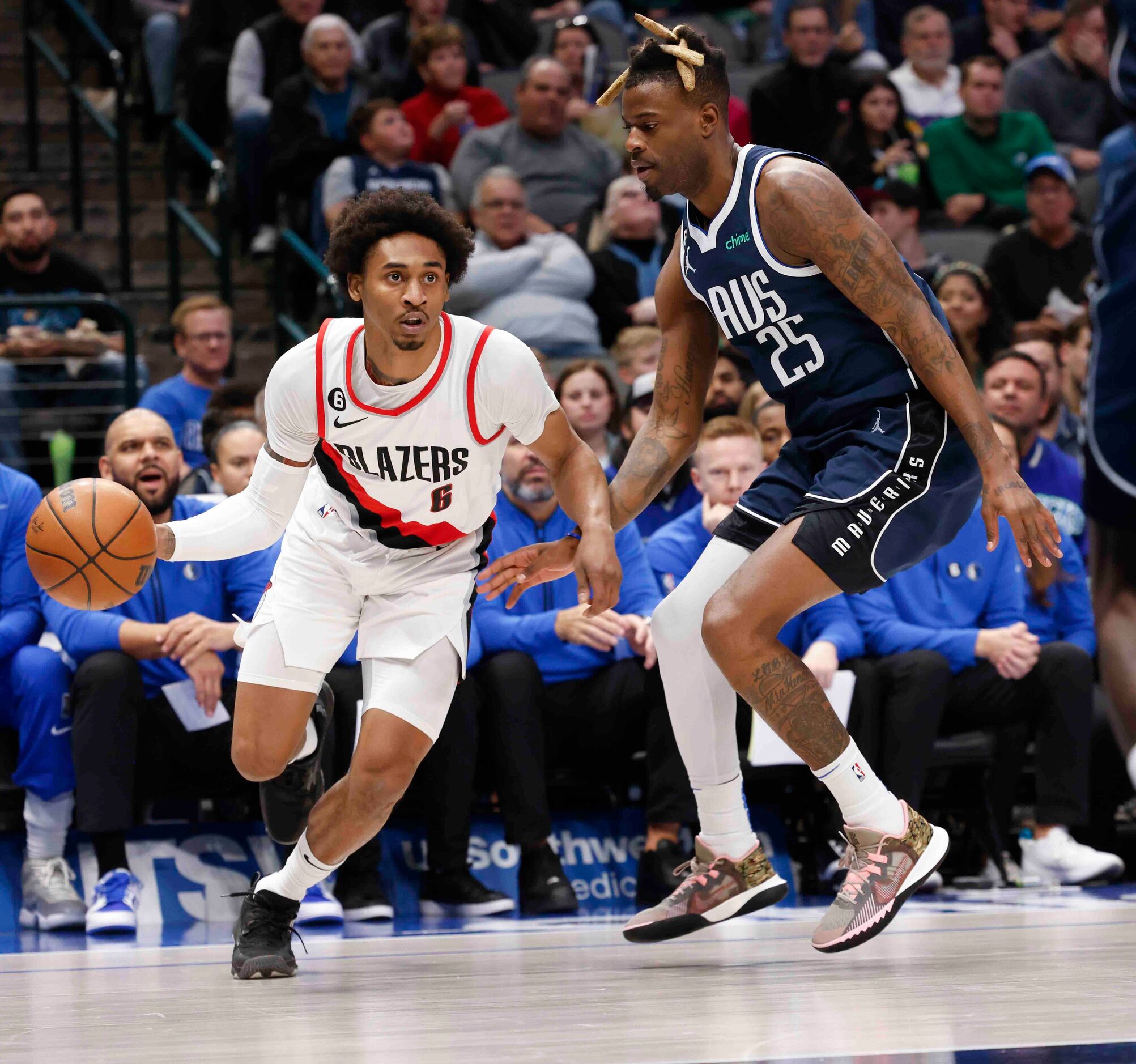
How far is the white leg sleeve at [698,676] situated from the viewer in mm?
4344

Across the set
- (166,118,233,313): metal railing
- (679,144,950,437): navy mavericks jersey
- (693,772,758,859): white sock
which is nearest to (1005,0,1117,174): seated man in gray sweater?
(166,118,233,313): metal railing

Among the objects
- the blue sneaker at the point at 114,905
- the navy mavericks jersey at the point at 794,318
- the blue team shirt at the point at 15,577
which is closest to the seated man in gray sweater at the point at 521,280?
the blue team shirt at the point at 15,577

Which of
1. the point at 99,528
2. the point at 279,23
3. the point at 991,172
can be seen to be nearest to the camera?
the point at 99,528

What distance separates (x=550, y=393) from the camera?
436cm

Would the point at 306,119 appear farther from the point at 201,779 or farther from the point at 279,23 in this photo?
the point at 201,779

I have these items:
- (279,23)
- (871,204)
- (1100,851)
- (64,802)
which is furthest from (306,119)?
(1100,851)

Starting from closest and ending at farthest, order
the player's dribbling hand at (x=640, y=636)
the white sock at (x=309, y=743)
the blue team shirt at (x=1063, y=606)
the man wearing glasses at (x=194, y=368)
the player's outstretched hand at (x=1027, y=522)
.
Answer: the player's outstretched hand at (x=1027, y=522)
the white sock at (x=309, y=743)
the player's dribbling hand at (x=640, y=636)
the blue team shirt at (x=1063, y=606)
the man wearing glasses at (x=194, y=368)

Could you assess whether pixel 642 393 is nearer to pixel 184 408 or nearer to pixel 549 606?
pixel 549 606

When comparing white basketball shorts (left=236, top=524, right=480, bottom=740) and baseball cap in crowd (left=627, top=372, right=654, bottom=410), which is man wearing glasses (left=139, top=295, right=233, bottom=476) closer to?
baseball cap in crowd (left=627, top=372, right=654, bottom=410)

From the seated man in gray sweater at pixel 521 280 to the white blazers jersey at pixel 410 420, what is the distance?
13.9ft

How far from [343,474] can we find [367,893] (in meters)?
2.01

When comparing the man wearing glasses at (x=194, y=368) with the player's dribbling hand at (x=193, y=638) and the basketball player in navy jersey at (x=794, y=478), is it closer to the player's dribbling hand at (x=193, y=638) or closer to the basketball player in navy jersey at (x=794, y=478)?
the player's dribbling hand at (x=193, y=638)

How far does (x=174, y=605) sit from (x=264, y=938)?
209 cm

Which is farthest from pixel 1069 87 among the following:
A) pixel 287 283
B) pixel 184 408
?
pixel 184 408
